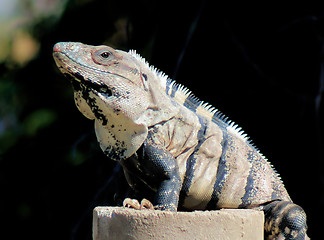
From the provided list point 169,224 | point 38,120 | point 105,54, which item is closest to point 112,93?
point 105,54

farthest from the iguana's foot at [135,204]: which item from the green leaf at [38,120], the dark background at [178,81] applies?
the green leaf at [38,120]

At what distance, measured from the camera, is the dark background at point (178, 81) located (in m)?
4.18

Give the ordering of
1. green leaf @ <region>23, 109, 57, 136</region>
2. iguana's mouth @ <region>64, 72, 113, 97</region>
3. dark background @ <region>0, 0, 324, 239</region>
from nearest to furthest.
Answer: iguana's mouth @ <region>64, 72, 113, 97</region>
dark background @ <region>0, 0, 324, 239</region>
green leaf @ <region>23, 109, 57, 136</region>

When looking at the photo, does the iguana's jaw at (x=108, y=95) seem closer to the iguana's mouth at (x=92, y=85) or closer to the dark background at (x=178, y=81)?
the iguana's mouth at (x=92, y=85)

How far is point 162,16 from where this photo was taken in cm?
464

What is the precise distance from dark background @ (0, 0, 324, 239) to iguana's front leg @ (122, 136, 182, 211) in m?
1.88

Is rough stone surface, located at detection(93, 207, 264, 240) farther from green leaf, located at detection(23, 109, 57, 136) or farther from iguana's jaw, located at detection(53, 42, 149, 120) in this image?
green leaf, located at detection(23, 109, 57, 136)

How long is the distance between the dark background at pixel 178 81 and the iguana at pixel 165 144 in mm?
1533

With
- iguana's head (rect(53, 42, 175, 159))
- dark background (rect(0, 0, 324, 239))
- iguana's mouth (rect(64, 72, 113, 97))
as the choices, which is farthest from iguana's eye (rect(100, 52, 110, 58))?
dark background (rect(0, 0, 324, 239))

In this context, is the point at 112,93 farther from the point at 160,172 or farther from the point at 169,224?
the point at 169,224

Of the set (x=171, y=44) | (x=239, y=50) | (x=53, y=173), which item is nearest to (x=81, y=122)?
(x=53, y=173)

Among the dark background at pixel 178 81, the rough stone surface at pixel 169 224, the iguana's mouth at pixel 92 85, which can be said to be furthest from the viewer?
the dark background at pixel 178 81

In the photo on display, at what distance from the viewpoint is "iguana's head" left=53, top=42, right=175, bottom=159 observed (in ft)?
7.84

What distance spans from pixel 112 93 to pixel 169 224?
66cm
